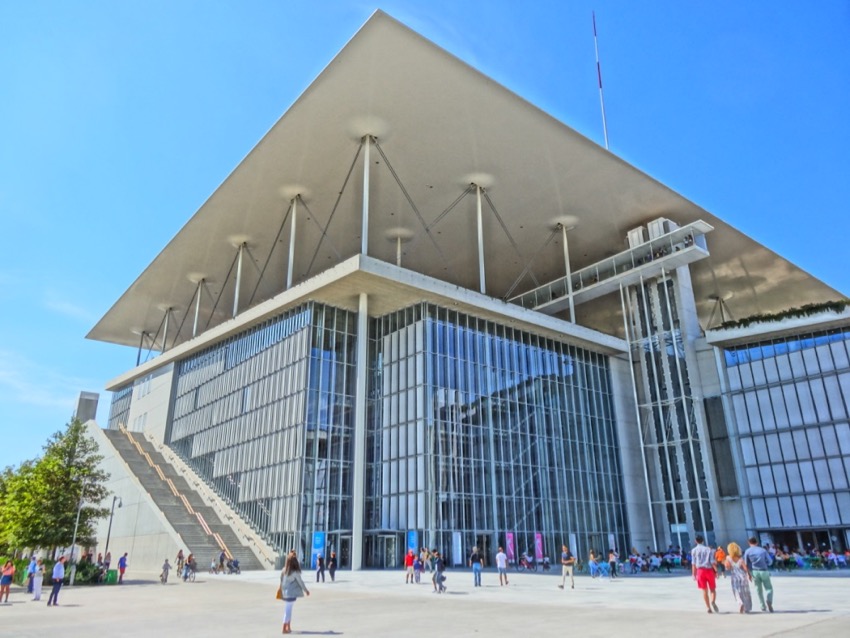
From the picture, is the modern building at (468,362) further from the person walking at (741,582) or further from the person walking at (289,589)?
the person walking at (289,589)

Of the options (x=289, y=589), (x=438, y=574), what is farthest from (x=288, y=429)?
(x=289, y=589)

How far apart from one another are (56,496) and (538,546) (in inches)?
962

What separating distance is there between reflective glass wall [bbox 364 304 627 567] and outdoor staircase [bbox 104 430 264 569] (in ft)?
23.8

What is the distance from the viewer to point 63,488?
27953 mm

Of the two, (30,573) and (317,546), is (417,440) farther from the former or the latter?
(30,573)

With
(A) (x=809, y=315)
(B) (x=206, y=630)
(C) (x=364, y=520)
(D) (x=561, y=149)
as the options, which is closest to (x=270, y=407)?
(C) (x=364, y=520)

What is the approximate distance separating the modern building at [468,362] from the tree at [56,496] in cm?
508

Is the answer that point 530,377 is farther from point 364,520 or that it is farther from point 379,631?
point 379,631

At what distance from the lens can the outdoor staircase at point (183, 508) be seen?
31209 mm

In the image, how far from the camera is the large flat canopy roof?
30.3 metres

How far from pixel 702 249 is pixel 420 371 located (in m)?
20.0

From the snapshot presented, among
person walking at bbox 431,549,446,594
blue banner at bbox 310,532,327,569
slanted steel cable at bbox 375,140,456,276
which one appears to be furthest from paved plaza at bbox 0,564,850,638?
slanted steel cable at bbox 375,140,456,276

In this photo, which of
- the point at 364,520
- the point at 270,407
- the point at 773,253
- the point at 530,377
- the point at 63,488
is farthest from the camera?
the point at 773,253

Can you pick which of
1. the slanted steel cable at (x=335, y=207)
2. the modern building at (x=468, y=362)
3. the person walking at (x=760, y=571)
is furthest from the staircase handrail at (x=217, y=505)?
the person walking at (x=760, y=571)
